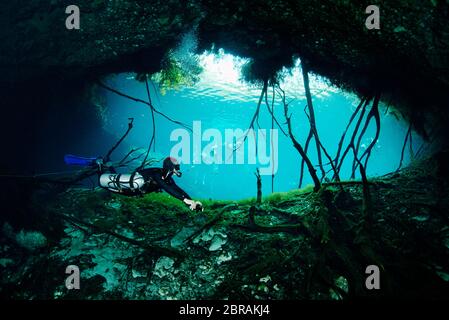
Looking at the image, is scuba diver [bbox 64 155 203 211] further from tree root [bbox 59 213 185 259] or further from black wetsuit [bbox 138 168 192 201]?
tree root [bbox 59 213 185 259]

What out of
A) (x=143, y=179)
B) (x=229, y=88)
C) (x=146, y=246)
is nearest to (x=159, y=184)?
(x=143, y=179)

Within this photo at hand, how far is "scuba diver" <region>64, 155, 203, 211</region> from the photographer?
4.50 metres

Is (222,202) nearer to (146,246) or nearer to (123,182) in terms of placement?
(146,246)

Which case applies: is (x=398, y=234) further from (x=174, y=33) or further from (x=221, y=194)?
(x=221, y=194)

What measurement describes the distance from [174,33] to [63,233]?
470 centimetres

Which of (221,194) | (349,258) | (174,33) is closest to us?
(349,258)

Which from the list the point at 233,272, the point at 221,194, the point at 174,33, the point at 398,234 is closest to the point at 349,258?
the point at 398,234

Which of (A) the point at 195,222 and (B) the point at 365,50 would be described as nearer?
(B) the point at 365,50

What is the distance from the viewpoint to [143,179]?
4879 millimetres

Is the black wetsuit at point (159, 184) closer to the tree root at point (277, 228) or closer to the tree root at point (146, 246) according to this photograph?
the tree root at point (146, 246)

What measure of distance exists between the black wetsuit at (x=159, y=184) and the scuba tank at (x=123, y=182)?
0.37 ft

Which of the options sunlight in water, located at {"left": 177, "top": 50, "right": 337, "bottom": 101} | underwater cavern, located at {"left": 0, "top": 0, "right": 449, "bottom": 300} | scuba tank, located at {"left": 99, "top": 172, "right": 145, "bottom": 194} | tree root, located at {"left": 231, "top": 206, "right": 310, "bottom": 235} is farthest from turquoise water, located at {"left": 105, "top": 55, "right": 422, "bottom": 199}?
tree root, located at {"left": 231, "top": 206, "right": 310, "bottom": 235}

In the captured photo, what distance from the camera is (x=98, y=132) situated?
17.2 meters
